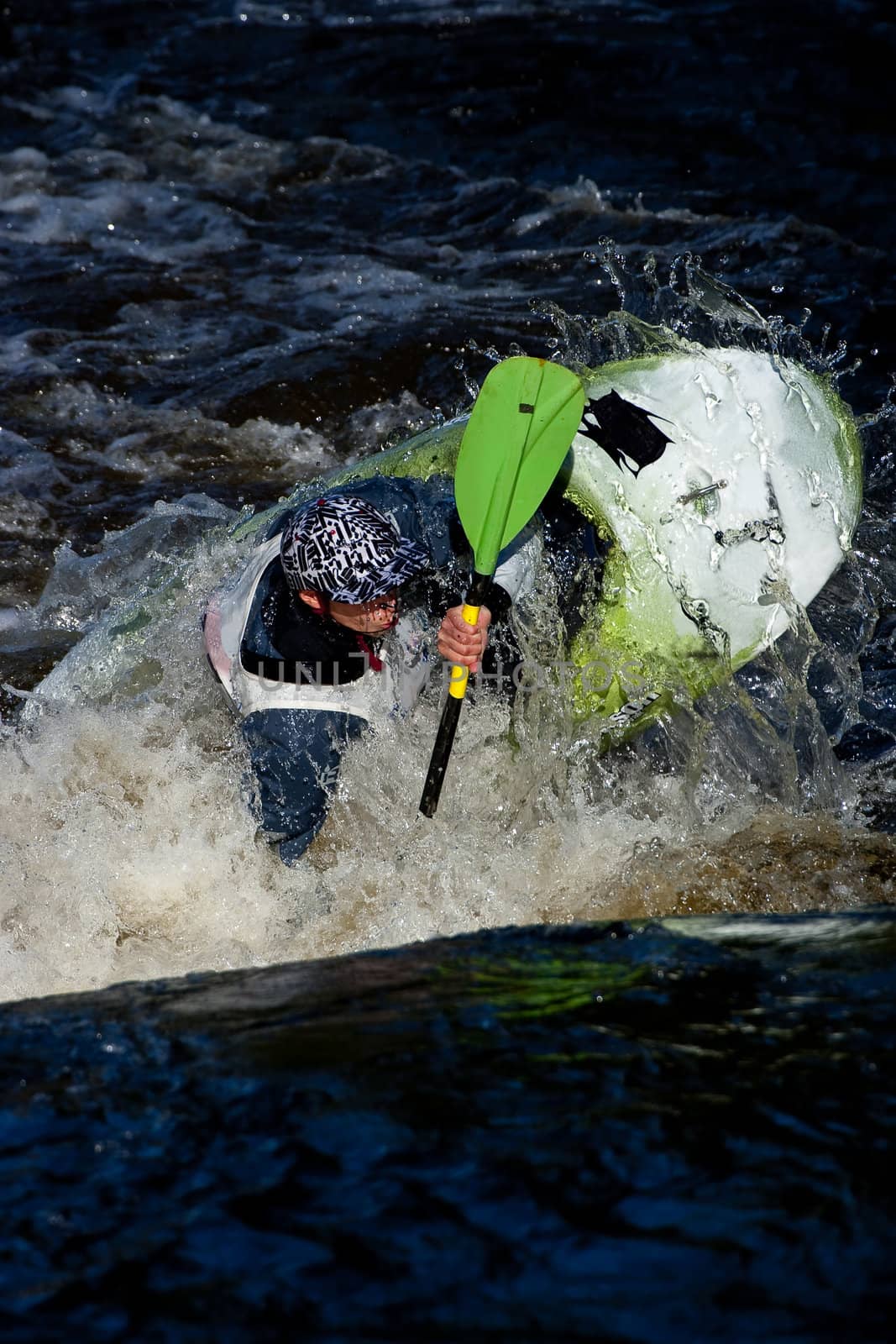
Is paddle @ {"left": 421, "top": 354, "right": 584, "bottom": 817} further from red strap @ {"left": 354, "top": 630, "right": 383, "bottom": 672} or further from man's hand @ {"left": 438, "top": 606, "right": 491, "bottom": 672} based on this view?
red strap @ {"left": 354, "top": 630, "right": 383, "bottom": 672}

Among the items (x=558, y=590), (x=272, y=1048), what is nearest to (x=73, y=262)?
(x=558, y=590)

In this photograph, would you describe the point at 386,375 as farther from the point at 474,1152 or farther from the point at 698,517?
the point at 474,1152

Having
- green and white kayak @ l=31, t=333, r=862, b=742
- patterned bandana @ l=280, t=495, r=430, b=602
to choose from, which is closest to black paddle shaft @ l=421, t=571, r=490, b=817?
patterned bandana @ l=280, t=495, r=430, b=602

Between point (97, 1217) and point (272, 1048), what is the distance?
0.52 metres

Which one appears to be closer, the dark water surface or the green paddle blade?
the dark water surface

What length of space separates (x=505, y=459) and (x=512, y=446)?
50mm

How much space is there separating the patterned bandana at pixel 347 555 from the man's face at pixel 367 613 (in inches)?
1.8

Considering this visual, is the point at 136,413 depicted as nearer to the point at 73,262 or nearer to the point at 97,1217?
the point at 73,262

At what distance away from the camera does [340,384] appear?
7.33m

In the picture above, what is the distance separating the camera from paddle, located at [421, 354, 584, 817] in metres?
3.74

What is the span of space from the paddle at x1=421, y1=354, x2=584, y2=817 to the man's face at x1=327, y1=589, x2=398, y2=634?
245 millimetres

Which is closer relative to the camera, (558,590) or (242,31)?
(558,590)

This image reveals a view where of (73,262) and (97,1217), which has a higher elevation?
(97,1217)

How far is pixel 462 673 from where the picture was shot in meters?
3.73
